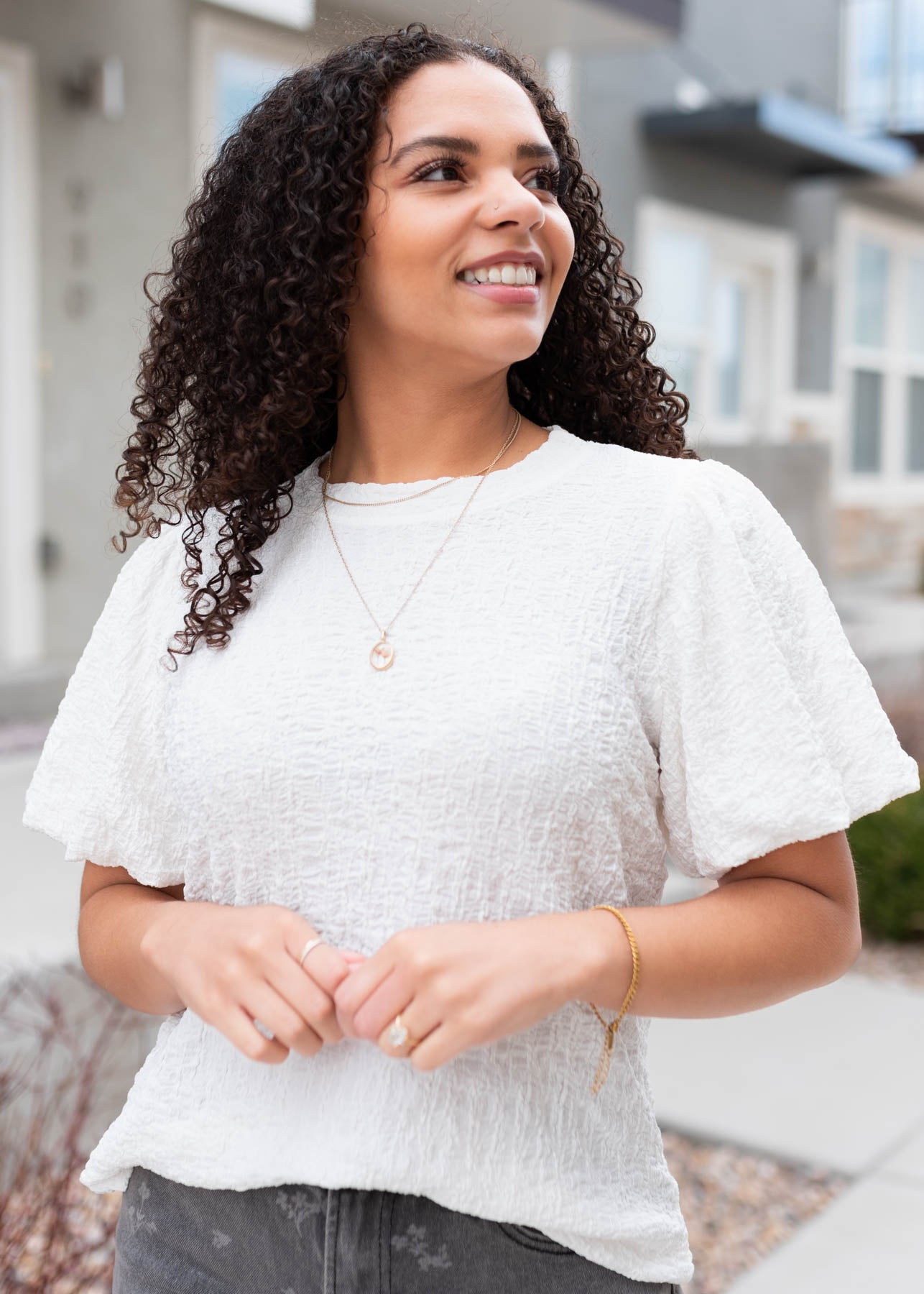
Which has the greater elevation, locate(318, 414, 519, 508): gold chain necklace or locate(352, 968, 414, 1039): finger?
locate(318, 414, 519, 508): gold chain necklace

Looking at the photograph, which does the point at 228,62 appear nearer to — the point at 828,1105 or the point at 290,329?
the point at 828,1105

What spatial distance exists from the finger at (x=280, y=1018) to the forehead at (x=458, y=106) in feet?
2.52

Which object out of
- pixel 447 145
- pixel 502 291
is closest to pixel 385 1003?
pixel 502 291

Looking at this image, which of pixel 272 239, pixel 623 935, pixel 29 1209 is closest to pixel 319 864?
pixel 623 935

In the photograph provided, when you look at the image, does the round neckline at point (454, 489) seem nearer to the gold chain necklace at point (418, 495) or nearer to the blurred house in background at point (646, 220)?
the gold chain necklace at point (418, 495)

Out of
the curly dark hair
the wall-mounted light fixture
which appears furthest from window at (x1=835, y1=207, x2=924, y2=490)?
the curly dark hair

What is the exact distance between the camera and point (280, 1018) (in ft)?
3.94

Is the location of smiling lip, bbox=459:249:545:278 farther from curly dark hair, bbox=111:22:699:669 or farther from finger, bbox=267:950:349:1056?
finger, bbox=267:950:349:1056

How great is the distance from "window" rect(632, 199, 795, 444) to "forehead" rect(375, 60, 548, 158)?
8395mm

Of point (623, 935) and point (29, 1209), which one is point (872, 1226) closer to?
point (29, 1209)

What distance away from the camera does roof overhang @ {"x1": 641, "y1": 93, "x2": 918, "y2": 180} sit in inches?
380

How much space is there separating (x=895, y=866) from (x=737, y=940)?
3852 mm

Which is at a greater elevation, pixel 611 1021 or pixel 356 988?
pixel 356 988

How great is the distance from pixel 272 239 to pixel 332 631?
41cm
